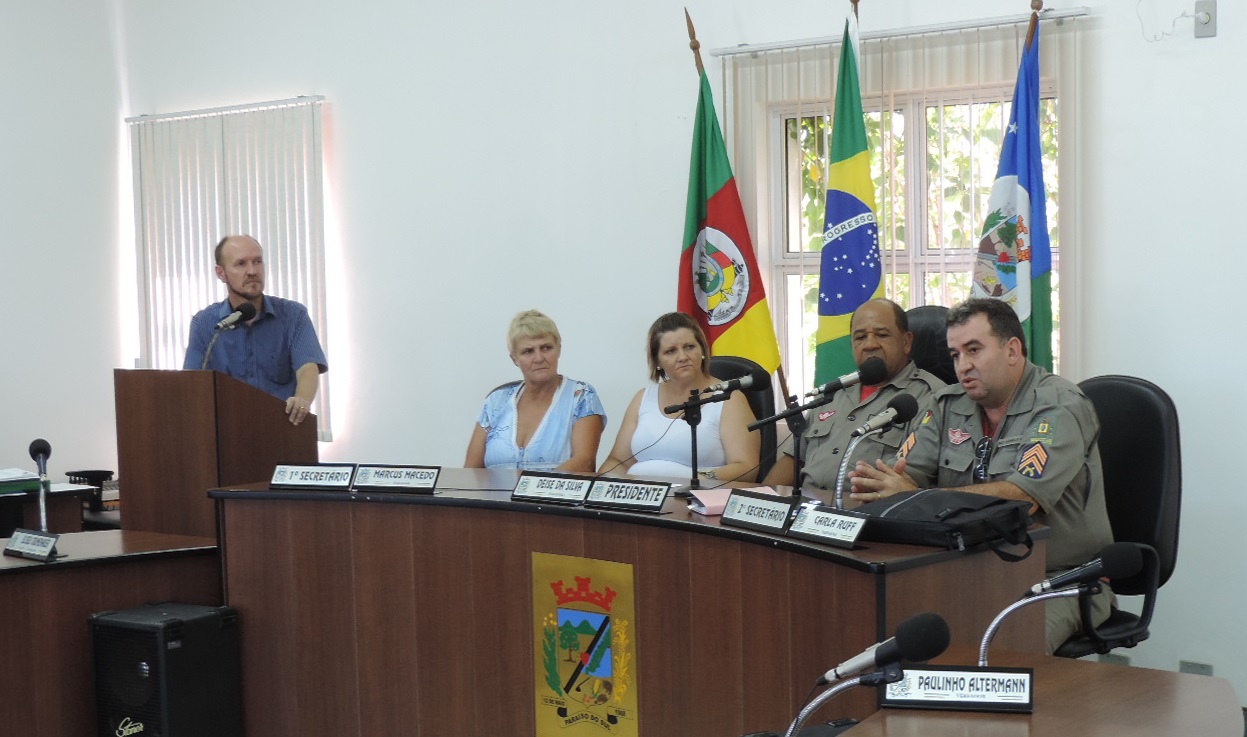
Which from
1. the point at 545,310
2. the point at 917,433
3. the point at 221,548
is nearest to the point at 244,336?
the point at 221,548

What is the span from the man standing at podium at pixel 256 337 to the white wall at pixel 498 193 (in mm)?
1203

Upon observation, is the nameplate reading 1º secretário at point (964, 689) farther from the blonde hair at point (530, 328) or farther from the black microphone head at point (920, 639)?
the blonde hair at point (530, 328)

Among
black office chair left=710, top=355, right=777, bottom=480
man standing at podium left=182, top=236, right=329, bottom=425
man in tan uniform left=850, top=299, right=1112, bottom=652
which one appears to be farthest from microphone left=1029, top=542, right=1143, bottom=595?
man standing at podium left=182, top=236, right=329, bottom=425

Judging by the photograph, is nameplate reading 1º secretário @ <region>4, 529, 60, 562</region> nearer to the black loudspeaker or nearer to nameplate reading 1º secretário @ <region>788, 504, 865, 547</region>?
the black loudspeaker

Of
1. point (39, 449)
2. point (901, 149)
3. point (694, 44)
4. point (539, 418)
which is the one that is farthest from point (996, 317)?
point (39, 449)

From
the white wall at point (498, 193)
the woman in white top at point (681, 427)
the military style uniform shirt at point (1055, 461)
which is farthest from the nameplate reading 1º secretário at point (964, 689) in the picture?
the white wall at point (498, 193)

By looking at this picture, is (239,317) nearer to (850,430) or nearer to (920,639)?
(850,430)

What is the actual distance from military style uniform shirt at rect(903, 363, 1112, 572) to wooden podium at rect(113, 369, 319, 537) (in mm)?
1973

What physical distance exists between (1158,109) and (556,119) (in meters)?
2.27

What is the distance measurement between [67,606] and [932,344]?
239cm

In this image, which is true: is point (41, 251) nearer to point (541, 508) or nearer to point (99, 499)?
point (99, 499)

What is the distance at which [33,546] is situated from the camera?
3107 millimetres

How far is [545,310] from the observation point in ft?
16.5

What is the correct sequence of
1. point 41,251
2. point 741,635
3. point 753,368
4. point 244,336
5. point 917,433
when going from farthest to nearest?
point 41,251
point 244,336
point 753,368
point 917,433
point 741,635
